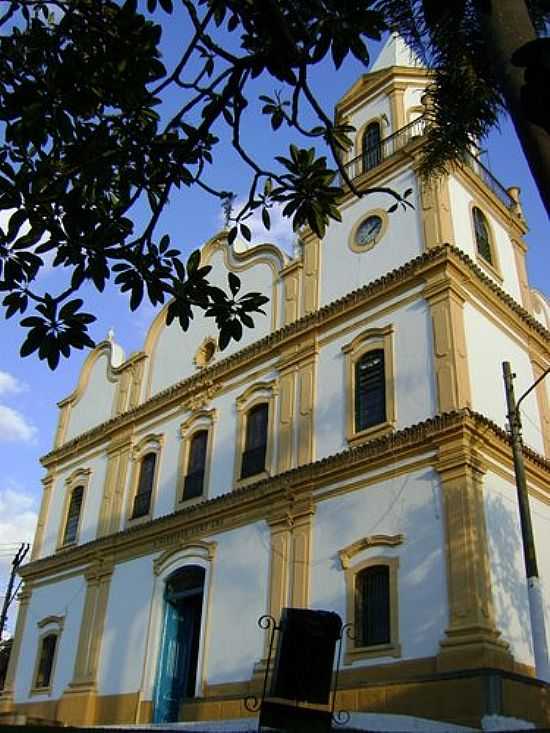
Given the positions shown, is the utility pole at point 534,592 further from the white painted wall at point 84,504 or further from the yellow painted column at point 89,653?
the white painted wall at point 84,504

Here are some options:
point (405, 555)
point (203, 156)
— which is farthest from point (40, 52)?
point (405, 555)

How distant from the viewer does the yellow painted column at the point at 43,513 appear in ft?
75.1

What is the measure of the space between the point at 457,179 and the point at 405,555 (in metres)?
8.19

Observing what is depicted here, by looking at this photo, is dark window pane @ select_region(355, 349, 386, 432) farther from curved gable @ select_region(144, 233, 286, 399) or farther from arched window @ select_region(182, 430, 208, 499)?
arched window @ select_region(182, 430, 208, 499)

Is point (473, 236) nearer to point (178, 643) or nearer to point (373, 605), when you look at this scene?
point (373, 605)

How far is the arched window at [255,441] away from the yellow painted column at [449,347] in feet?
14.8

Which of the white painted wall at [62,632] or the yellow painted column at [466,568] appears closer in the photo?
the yellow painted column at [466,568]

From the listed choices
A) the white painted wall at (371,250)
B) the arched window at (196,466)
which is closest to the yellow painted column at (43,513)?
the arched window at (196,466)

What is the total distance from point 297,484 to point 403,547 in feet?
9.26

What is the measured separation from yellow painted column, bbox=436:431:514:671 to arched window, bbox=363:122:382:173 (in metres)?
7.91

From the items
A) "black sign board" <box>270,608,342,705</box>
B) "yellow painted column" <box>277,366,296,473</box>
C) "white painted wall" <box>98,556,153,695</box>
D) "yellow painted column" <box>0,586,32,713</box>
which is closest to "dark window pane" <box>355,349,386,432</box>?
"yellow painted column" <box>277,366,296,473</box>

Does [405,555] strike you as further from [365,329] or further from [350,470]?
A: [365,329]

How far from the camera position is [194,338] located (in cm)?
2094

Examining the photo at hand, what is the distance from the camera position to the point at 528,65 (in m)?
2.49
